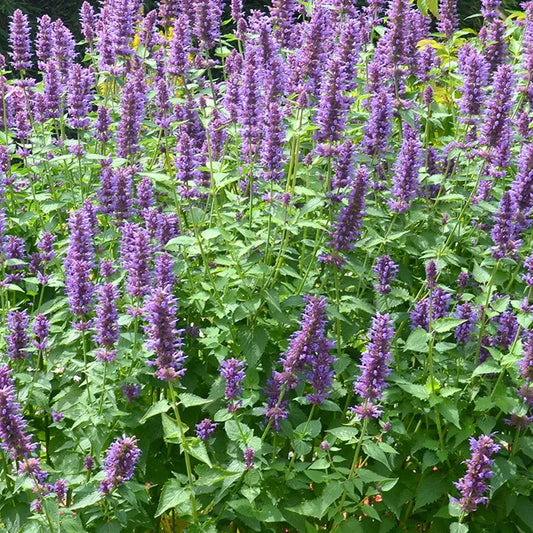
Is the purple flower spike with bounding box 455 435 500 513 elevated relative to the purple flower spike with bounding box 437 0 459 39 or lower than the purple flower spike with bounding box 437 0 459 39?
lower

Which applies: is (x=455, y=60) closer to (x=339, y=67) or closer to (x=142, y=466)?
(x=339, y=67)

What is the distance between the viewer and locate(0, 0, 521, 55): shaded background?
1597 centimetres

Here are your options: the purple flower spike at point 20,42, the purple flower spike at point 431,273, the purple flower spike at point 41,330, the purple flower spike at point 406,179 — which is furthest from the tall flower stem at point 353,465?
the purple flower spike at point 20,42

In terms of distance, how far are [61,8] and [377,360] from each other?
15.0 meters

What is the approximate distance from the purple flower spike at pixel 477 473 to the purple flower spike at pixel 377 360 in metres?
0.45

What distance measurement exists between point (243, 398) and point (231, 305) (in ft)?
1.44

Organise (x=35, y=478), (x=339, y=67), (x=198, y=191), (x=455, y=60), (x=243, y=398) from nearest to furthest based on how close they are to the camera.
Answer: (x=35, y=478) < (x=243, y=398) < (x=339, y=67) < (x=198, y=191) < (x=455, y=60)

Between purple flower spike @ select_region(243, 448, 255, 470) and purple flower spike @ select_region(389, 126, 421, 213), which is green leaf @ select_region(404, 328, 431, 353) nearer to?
purple flower spike @ select_region(389, 126, 421, 213)

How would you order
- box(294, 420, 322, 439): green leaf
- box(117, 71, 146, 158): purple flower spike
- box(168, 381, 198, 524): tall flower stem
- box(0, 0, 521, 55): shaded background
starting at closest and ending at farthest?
box(168, 381, 198, 524): tall flower stem → box(294, 420, 322, 439): green leaf → box(117, 71, 146, 158): purple flower spike → box(0, 0, 521, 55): shaded background

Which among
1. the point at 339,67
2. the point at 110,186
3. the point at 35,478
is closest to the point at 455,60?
the point at 339,67

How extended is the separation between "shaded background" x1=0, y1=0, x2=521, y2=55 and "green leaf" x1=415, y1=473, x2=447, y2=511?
39.4 ft

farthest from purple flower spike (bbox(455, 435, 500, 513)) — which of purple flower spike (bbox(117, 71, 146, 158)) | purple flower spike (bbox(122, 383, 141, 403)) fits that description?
purple flower spike (bbox(117, 71, 146, 158))

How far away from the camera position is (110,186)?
15.9 feet

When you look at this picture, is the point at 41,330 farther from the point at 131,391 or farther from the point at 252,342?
the point at 252,342
